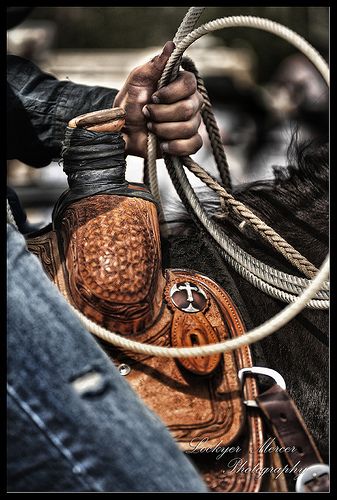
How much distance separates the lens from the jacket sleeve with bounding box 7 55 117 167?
175 centimetres

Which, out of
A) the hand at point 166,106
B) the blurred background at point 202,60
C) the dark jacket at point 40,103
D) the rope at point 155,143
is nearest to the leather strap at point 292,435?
the rope at point 155,143

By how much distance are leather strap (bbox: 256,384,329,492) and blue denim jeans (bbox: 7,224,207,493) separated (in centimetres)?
21

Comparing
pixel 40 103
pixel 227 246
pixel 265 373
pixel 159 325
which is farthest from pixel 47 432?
pixel 40 103

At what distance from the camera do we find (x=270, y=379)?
3.99 ft

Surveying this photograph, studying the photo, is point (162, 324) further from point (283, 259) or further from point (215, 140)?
point (215, 140)

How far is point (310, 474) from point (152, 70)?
33.6 inches

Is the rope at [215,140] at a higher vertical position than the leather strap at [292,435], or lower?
higher

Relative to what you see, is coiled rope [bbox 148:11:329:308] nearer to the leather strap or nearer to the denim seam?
the leather strap

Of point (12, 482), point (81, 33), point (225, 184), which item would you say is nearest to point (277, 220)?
point (225, 184)

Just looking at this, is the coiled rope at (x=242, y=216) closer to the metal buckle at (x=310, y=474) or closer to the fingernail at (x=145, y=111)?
the fingernail at (x=145, y=111)

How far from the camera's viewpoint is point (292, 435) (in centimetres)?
113

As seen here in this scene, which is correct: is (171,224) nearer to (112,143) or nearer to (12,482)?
(112,143)

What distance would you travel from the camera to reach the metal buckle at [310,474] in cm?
111

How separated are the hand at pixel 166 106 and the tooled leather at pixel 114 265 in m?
0.28
